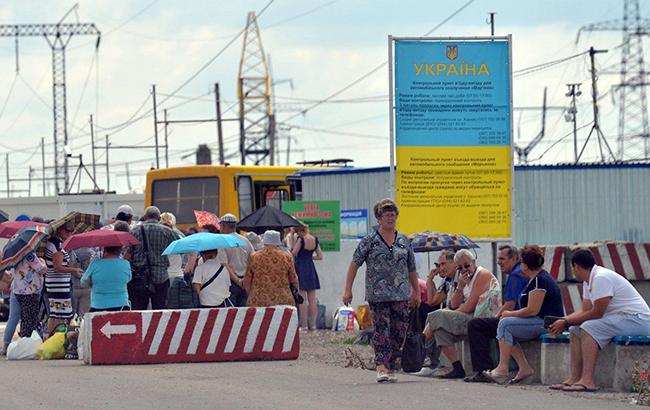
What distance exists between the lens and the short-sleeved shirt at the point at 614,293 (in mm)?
13414

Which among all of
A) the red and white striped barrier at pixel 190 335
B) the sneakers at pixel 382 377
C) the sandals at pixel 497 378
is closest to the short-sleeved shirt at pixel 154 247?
the red and white striped barrier at pixel 190 335

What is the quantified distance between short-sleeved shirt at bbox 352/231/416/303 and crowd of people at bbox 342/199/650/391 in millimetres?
10

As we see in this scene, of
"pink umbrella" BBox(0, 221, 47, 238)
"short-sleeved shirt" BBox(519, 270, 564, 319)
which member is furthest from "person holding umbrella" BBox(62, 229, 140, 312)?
"short-sleeved shirt" BBox(519, 270, 564, 319)

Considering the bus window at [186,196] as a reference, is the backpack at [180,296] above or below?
below

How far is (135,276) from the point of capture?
18.8 meters

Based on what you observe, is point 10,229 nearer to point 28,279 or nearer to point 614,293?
Answer: point 28,279

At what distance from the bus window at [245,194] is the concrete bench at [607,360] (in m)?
18.7

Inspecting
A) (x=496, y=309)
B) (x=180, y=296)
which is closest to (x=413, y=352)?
(x=496, y=309)

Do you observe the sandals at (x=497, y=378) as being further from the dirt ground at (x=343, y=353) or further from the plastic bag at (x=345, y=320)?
the plastic bag at (x=345, y=320)

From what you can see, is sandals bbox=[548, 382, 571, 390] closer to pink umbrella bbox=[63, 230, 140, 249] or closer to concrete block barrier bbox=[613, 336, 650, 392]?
concrete block barrier bbox=[613, 336, 650, 392]

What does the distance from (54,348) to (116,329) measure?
1.63 metres

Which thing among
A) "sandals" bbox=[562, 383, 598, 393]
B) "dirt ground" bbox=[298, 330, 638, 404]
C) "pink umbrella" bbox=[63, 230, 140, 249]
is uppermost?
"pink umbrella" bbox=[63, 230, 140, 249]

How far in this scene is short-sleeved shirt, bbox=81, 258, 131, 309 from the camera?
17.3m

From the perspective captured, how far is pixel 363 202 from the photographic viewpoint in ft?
104
